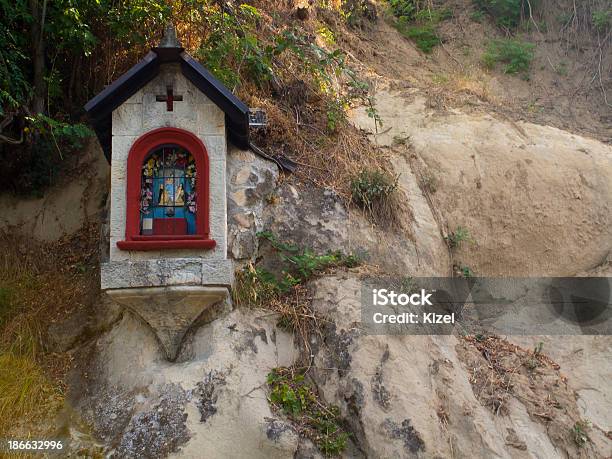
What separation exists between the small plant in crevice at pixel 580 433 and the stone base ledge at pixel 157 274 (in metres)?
4.42

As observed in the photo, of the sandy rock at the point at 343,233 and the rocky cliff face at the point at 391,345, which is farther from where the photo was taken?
the sandy rock at the point at 343,233

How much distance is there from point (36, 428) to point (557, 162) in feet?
28.4

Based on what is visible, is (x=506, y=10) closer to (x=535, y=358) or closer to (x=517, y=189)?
(x=517, y=189)

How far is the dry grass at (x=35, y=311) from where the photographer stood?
7.56 metres

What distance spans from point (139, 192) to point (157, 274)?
101 centimetres

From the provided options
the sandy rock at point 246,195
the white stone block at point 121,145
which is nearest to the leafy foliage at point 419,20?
the sandy rock at point 246,195

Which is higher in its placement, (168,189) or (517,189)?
(517,189)

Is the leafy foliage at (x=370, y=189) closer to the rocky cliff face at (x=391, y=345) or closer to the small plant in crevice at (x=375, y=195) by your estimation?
the small plant in crevice at (x=375, y=195)

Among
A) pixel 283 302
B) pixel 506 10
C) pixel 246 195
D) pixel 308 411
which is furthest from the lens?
pixel 506 10

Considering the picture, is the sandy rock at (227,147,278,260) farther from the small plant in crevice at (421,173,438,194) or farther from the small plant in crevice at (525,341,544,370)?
the small plant in crevice at (525,341,544,370)

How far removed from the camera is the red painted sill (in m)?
7.48

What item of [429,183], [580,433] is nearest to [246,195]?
[429,183]

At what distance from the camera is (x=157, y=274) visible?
24.1 feet

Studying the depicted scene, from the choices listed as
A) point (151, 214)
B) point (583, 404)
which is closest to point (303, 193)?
point (151, 214)
